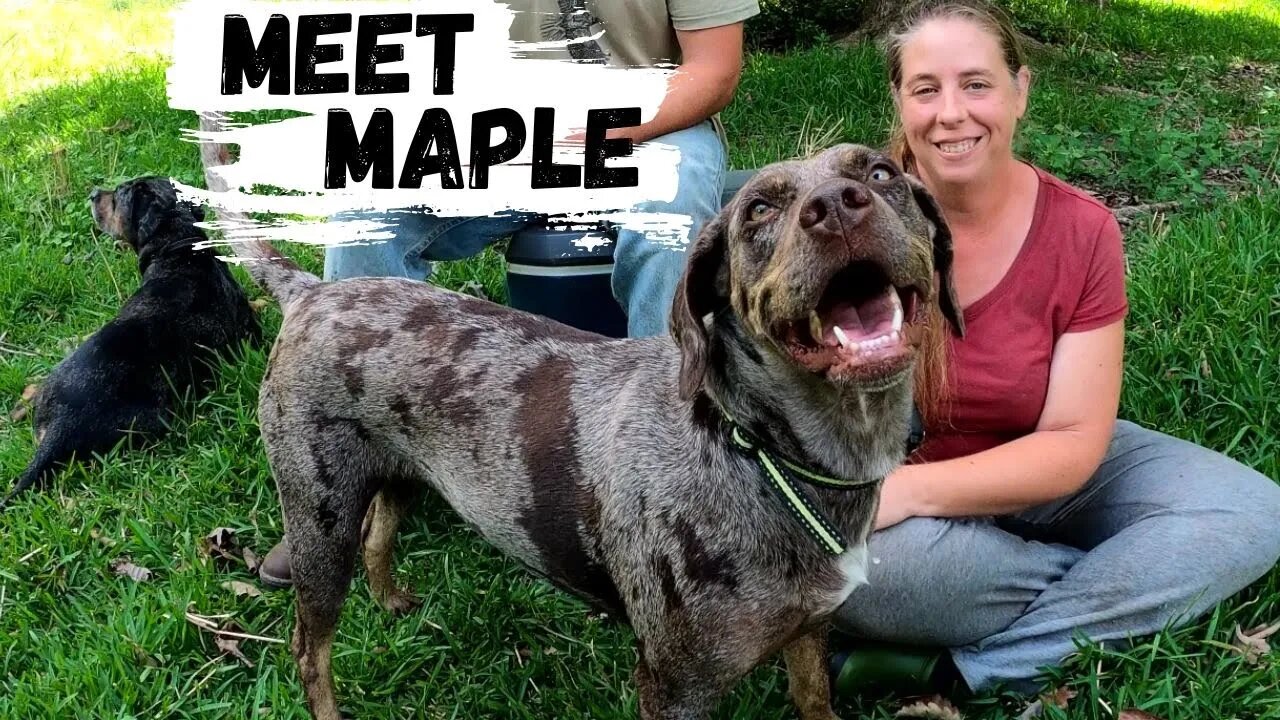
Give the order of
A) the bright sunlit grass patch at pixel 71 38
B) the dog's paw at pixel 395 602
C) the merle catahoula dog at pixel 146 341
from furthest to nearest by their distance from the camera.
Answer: the bright sunlit grass patch at pixel 71 38 < the merle catahoula dog at pixel 146 341 < the dog's paw at pixel 395 602

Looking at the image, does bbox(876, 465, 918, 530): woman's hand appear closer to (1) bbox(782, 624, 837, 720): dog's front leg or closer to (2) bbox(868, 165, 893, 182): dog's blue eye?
(1) bbox(782, 624, 837, 720): dog's front leg

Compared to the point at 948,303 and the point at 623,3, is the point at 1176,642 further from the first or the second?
the point at 623,3

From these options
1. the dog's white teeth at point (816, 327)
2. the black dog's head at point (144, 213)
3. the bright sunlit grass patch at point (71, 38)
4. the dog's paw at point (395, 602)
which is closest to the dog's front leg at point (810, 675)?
the dog's white teeth at point (816, 327)

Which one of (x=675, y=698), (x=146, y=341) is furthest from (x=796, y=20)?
(x=675, y=698)

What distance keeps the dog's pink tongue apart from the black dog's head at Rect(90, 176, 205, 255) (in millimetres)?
4110

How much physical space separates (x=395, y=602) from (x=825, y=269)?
217 cm

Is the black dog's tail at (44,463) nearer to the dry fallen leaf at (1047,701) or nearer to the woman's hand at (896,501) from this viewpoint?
the woman's hand at (896,501)

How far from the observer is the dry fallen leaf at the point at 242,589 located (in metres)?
3.43

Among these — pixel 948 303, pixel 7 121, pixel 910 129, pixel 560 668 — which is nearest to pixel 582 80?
pixel 910 129

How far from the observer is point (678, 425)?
2398 millimetres

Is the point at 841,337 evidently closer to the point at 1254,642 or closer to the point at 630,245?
the point at 630,245

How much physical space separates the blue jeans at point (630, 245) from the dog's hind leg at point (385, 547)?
0.91m

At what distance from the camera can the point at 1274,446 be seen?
11.1 ft

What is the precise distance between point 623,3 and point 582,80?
1.07ft
